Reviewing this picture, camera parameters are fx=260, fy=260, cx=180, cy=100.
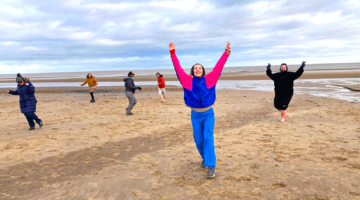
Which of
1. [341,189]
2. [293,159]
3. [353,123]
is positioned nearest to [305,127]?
[353,123]

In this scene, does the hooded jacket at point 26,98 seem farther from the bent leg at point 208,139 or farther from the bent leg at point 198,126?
the bent leg at point 208,139

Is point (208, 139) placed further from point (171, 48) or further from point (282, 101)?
point (282, 101)

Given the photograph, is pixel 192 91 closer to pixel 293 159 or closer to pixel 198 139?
pixel 198 139

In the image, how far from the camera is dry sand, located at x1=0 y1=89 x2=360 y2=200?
13.1 feet

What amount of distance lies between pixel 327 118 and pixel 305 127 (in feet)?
5.87

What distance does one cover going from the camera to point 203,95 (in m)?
4.18

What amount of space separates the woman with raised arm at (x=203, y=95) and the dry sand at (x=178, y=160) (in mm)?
593

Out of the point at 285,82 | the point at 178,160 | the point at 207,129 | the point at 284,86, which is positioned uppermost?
the point at 285,82

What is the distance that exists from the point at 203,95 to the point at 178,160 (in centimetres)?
183

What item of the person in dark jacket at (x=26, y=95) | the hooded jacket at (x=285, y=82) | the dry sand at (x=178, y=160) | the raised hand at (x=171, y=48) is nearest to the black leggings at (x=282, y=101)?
the hooded jacket at (x=285, y=82)

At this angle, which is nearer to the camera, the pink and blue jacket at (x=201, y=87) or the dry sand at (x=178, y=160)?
the dry sand at (x=178, y=160)

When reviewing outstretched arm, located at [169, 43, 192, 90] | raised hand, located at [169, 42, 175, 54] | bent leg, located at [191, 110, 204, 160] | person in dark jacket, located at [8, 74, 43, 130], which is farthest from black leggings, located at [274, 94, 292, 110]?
person in dark jacket, located at [8, 74, 43, 130]

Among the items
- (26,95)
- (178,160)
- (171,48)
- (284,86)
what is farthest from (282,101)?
(26,95)

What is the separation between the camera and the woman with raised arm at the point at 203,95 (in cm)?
420
